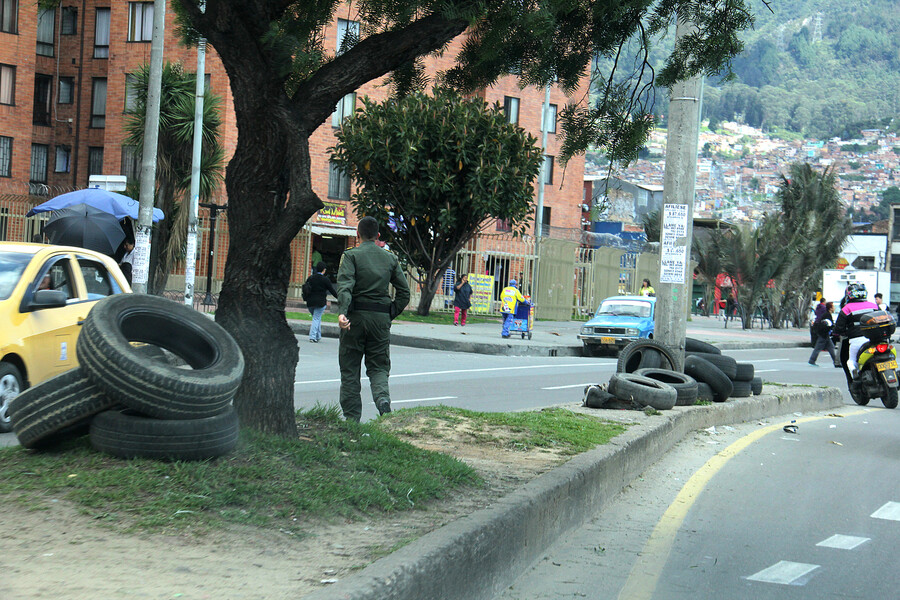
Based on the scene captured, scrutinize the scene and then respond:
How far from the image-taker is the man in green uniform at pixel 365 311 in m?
9.01

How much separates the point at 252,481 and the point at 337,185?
128 ft

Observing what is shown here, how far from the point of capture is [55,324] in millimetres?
9125

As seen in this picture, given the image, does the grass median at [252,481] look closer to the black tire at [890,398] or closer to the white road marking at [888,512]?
the white road marking at [888,512]

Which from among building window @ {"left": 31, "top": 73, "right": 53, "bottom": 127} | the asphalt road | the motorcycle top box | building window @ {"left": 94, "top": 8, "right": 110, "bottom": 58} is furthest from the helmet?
building window @ {"left": 31, "top": 73, "right": 53, "bottom": 127}

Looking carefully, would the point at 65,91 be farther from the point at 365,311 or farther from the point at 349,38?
the point at 349,38

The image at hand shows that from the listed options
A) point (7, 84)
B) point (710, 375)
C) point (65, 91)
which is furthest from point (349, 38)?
point (65, 91)

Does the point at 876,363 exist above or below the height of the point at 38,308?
below

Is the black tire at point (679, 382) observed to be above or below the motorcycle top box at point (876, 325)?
below

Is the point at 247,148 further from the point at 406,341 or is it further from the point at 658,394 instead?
the point at 406,341

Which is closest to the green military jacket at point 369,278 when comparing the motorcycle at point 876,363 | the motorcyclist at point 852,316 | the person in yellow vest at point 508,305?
the motorcyclist at point 852,316

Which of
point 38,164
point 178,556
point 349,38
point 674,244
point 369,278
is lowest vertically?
point 178,556

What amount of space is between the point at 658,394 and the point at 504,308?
15599 millimetres

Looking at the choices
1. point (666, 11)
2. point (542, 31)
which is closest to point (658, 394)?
point (666, 11)

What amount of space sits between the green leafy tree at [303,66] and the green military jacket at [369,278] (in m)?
2.44
